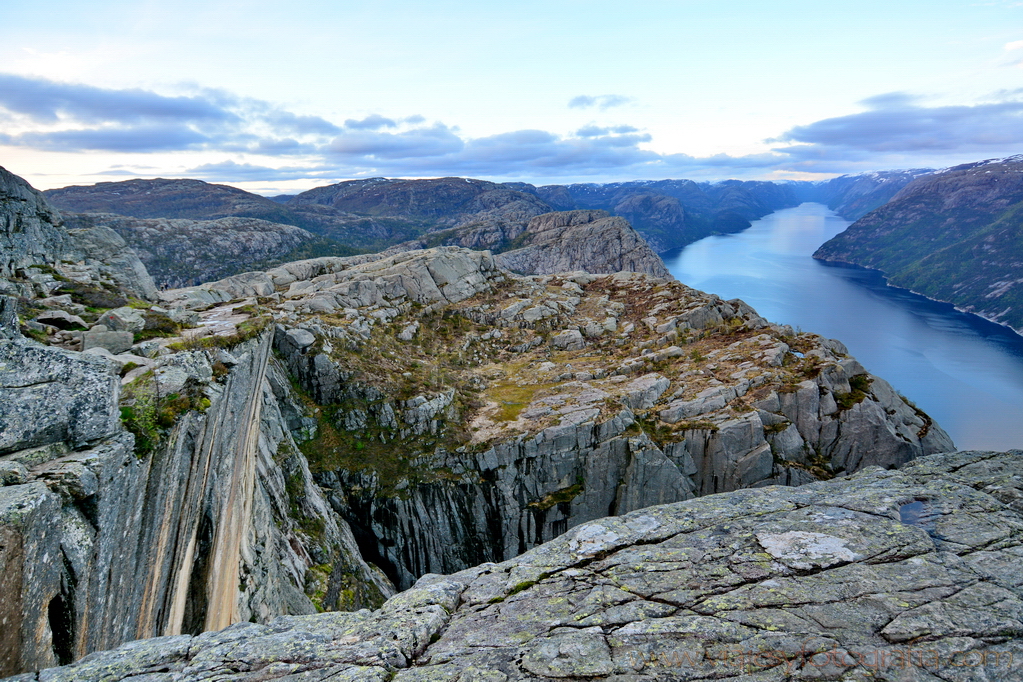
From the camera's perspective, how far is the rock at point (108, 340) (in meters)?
16.4

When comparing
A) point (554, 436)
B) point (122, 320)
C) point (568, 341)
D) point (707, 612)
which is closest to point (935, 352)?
point (568, 341)

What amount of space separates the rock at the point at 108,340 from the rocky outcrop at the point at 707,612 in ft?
37.1

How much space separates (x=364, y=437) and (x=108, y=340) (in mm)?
21685

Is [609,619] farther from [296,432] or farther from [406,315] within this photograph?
[406,315]

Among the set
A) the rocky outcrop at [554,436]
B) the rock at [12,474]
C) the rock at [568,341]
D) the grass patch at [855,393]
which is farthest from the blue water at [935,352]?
the rock at [12,474]

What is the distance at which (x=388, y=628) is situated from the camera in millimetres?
11086

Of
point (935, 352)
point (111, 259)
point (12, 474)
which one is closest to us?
point (12, 474)

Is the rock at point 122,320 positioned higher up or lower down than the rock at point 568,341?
higher up

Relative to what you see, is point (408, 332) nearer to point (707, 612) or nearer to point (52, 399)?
point (52, 399)

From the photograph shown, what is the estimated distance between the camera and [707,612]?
1070cm

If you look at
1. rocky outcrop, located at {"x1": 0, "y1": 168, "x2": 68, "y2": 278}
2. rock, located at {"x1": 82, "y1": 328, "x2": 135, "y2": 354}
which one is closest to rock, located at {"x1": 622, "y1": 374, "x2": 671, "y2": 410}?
rock, located at {"x1": 82, "y1": 328, "x2": 135, "y2": 354}

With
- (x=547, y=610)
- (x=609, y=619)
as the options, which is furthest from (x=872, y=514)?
(x=547, y=610)

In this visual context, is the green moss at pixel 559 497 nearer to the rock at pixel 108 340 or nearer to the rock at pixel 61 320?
the rock at pixel 108 340

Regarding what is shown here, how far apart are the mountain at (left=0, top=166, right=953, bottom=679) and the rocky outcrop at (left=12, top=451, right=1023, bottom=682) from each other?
0.68ft
